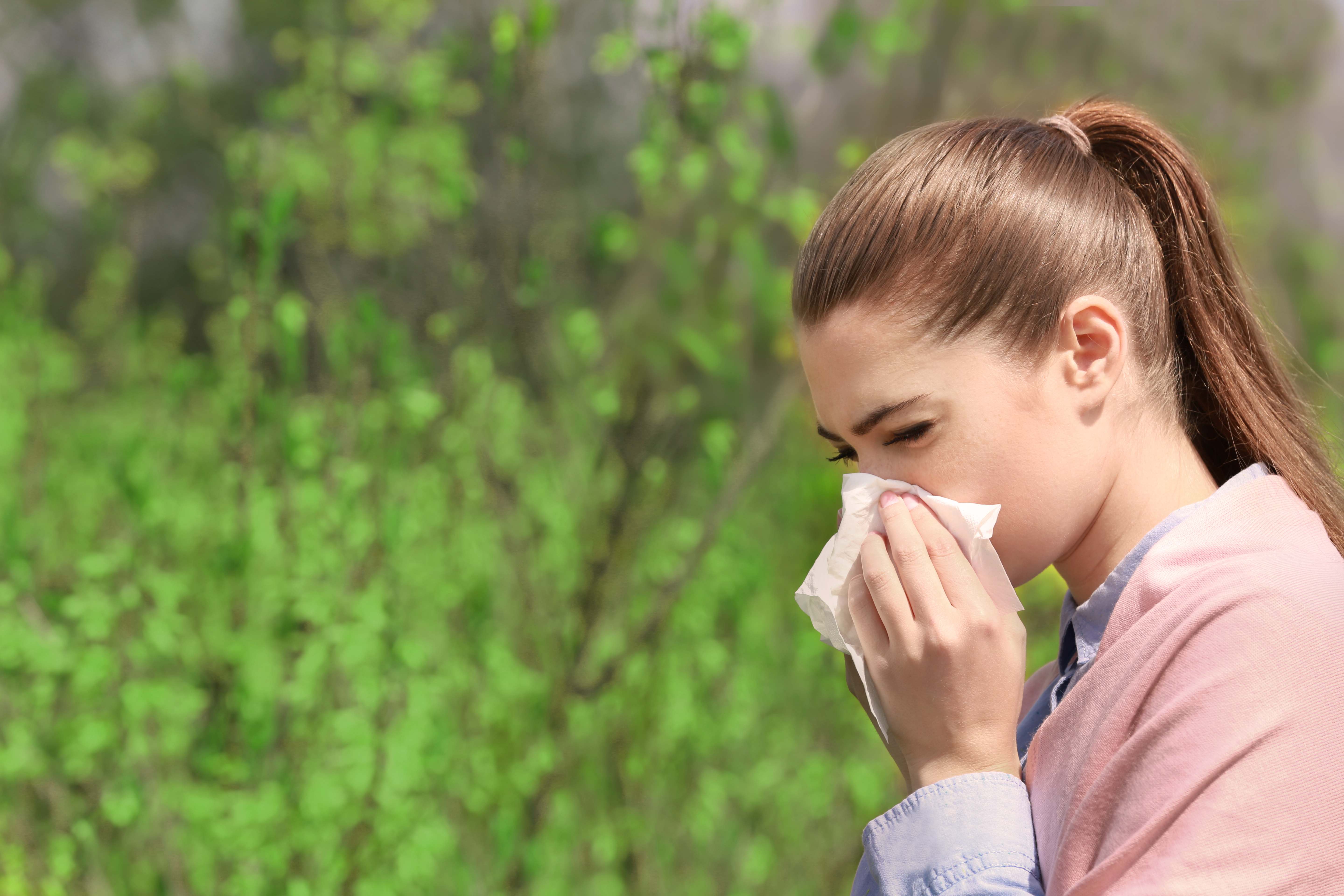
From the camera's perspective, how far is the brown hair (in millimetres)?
1257

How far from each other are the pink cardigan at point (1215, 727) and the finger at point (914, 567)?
0.18 meters

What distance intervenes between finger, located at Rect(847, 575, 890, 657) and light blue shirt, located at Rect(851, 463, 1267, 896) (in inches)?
7.2

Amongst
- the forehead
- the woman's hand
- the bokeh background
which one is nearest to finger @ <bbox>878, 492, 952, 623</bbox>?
the woman's hand

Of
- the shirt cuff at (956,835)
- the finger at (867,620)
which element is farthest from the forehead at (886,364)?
the shirt cuff at (956,835)

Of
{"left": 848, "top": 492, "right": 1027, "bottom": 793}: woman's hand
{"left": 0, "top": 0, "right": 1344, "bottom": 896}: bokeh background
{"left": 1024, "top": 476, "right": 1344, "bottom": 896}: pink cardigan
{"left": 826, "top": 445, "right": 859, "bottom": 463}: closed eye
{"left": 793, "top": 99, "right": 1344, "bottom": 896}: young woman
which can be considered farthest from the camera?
{"left": 0, "top": 0, "right": 1344, "bottom": 896}: bokeh background

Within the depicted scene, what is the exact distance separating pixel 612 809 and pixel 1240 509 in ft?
8.26

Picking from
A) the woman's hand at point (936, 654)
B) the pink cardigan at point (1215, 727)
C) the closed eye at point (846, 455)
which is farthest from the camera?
the closed eye at point (846, 455)

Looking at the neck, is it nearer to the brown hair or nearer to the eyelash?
the brown hair

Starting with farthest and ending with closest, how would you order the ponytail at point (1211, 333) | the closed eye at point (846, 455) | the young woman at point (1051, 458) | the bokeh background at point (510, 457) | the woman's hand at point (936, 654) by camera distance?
the bokeh background at point (510, 457) < the closed eye at point (846, 455) < the ponytail at point (1211, 333) < the woman's hand at point (936, 654) < the young woman at point (1051, 458)

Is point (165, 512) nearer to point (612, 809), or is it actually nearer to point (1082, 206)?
point (612, 809)

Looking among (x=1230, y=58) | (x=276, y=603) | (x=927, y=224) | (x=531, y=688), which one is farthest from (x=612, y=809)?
(x=1230, y=58)

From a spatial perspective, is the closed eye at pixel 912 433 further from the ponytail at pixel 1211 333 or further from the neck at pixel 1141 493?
the ponytail at pixel 1211 333

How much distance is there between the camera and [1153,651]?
1041 mm

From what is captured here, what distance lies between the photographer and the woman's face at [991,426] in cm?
124
